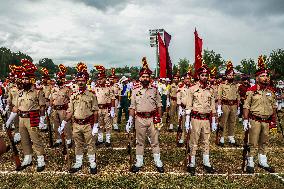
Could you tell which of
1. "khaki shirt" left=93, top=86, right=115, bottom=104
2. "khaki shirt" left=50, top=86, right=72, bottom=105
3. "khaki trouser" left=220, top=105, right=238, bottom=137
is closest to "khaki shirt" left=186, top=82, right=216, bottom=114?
"khaki trouser" left=220, top=105, right=238, bottom=137

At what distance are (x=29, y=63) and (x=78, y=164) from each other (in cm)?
308

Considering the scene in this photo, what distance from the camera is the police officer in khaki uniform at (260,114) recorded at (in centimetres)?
828

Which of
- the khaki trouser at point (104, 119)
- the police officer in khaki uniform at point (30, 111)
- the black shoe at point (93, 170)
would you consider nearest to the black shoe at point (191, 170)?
the black shoe at point (93, 170)

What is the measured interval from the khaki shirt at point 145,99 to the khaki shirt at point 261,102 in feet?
8.24

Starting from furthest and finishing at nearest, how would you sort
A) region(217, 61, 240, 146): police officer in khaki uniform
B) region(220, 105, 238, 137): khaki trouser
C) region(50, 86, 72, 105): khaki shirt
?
1. region(220, 105, 238, 137): khaki trouser
2. region(217, 61, 240, 146): police officer in khaki uniform
3. region(50, 86, 72, 105): khaki shirt

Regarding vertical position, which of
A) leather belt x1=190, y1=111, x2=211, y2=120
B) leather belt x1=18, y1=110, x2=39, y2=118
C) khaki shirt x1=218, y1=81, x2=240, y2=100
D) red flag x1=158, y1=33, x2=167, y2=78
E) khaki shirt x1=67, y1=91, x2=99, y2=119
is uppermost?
red flag x1=158, y1=33, x2=167, y2=78

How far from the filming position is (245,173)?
26.7ft

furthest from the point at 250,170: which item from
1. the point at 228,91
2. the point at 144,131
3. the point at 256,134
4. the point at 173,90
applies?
the point at 173,90

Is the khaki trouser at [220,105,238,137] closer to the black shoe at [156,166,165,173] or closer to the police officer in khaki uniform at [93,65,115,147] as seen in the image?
the black shoe at [156,166,165,173]

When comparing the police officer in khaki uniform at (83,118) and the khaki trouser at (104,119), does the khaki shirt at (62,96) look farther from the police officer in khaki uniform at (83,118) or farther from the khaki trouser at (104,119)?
the police officer in khaki uniform at (83,118)

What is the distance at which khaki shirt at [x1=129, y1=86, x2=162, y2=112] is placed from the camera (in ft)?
27.4

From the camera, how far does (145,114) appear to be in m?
8.33

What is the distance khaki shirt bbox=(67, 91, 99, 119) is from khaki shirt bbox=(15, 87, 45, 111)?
914mm

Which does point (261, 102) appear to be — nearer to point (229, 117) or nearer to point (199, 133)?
point (199, 133)
